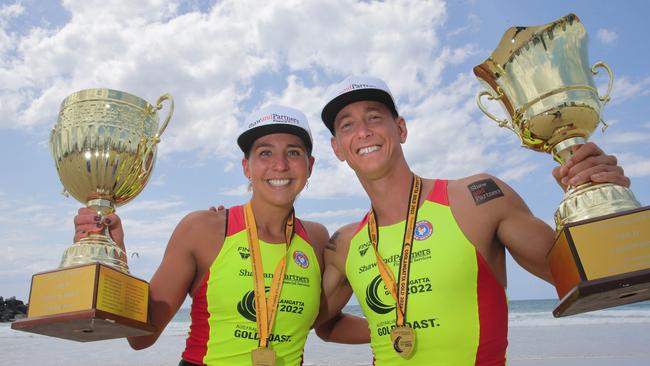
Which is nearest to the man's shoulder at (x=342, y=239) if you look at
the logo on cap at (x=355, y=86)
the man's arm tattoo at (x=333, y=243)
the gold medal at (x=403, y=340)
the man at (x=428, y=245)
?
the man's arm tattoo at (x=333, y=243)

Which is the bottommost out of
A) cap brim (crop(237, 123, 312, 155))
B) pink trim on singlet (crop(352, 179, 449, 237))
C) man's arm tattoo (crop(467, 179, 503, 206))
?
man's arm tattoo (crop(467, 179, 503, 206))

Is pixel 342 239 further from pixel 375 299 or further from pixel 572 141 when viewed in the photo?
pixel 572 141

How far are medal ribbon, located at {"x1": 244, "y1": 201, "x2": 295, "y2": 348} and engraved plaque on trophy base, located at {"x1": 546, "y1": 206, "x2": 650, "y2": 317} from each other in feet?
→ 5.53

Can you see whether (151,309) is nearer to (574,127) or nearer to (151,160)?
(151,160)

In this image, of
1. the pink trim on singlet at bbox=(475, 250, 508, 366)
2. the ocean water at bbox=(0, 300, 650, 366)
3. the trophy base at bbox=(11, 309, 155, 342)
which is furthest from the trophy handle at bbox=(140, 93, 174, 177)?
the ocean water at bbox=(0, 300, 650, 366)

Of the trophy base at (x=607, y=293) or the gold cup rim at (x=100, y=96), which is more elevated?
the gold cup rim at (x=100, y=96)

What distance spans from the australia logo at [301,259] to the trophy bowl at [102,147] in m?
1.10

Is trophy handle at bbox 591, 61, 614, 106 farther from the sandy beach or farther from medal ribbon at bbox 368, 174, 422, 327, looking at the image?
the sandy beach

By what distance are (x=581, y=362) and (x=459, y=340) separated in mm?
7133

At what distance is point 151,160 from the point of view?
10.4ft

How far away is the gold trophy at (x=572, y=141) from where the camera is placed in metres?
1.98

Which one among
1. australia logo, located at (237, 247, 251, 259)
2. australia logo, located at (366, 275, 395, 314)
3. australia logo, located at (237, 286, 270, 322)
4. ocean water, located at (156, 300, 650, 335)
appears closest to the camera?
australia logo, located at (366, 275, 395, 314)

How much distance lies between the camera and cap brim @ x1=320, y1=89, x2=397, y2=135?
Answer: 3.15m

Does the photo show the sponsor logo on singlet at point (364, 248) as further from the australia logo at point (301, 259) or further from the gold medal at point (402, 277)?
the australia logo at point (301, 259)
